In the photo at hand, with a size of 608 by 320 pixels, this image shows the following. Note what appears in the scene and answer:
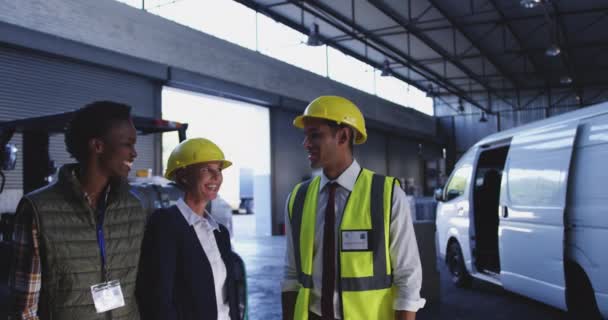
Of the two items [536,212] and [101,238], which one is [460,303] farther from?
[101,238]

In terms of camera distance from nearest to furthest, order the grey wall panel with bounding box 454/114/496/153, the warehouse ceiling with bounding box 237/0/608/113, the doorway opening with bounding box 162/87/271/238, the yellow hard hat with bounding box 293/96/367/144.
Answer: the yellow hard hat with bounding box 293/96/367/144
the doorway opening with bounding box 162/87/271/238
the warehouse ceiling with bounding box 237/0/608/113
the grey wall panel with bounding box 454/114/496/153

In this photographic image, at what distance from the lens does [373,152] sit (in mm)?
25859

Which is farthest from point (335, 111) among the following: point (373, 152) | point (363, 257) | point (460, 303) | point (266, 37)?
point (373, 152)

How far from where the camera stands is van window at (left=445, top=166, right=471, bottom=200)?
8.10 metres

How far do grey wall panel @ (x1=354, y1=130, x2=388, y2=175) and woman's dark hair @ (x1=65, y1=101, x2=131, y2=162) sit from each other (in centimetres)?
2187

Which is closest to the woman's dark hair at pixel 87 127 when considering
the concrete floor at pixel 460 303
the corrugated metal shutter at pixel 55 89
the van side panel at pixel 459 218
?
the concrete floor at pixel 460 303

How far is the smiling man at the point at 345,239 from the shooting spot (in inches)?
88.6

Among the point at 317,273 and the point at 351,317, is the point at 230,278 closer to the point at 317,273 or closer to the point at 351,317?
the point at 317,273

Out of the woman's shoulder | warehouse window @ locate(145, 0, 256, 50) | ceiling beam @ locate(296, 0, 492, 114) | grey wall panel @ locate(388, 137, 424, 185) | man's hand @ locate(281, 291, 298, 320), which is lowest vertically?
man's hand @ locate(281, 291, 298, 320)

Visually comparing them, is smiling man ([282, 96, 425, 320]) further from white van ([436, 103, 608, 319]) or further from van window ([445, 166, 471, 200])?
van window ([445, 166, 471, 200])

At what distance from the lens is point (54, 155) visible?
394 inches

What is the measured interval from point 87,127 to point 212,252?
88 cm

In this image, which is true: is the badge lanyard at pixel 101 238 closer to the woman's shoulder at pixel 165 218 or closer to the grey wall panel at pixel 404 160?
the woman's shoulder at pixel 165 218

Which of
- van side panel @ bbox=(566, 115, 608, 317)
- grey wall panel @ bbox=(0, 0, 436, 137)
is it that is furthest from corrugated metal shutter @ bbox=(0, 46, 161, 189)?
van side panel @ bbox=(566, 115, 608, 317)
